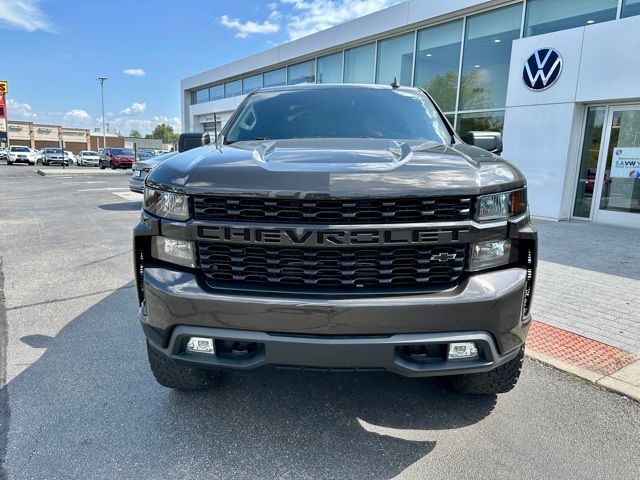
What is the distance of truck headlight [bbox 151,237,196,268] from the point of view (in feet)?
6.98

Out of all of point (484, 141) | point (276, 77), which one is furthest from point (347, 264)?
point (276, 77)

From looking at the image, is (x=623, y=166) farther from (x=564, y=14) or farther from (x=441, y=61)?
(x=441, y=61)

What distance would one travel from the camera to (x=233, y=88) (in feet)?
87.8

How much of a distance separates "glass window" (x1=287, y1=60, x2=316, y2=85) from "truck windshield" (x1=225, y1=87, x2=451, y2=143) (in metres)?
15.8

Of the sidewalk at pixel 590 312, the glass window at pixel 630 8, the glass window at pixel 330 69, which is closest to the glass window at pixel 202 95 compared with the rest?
the glass window at pixel 330 69

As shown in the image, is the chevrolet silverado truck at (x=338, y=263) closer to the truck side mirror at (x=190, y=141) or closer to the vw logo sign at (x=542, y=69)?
the truck side mirror at (x=190, y=141)

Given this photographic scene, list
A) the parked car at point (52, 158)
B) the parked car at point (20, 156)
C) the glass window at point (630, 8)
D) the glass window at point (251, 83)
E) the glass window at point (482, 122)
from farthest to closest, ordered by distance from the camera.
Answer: the parked car at point (52, 158)
the parked car at point (20, 156)
the glass window at point (251, 83)
the glass window at point (482, 122)
the glass window at point (630, 8)

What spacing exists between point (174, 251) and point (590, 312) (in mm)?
3994

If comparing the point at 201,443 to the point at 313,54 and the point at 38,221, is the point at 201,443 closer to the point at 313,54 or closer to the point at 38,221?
the point at 38,221

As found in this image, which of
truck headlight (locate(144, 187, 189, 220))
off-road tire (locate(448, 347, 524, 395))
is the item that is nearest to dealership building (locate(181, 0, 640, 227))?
off-road tire (locate(448, 347, 524, 395))

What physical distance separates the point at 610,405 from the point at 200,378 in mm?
2509

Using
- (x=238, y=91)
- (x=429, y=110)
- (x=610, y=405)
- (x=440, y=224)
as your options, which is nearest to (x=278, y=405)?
(x=440, y=224)

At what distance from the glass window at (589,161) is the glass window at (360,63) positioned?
769 centimetres

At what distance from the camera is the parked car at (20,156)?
128ft
